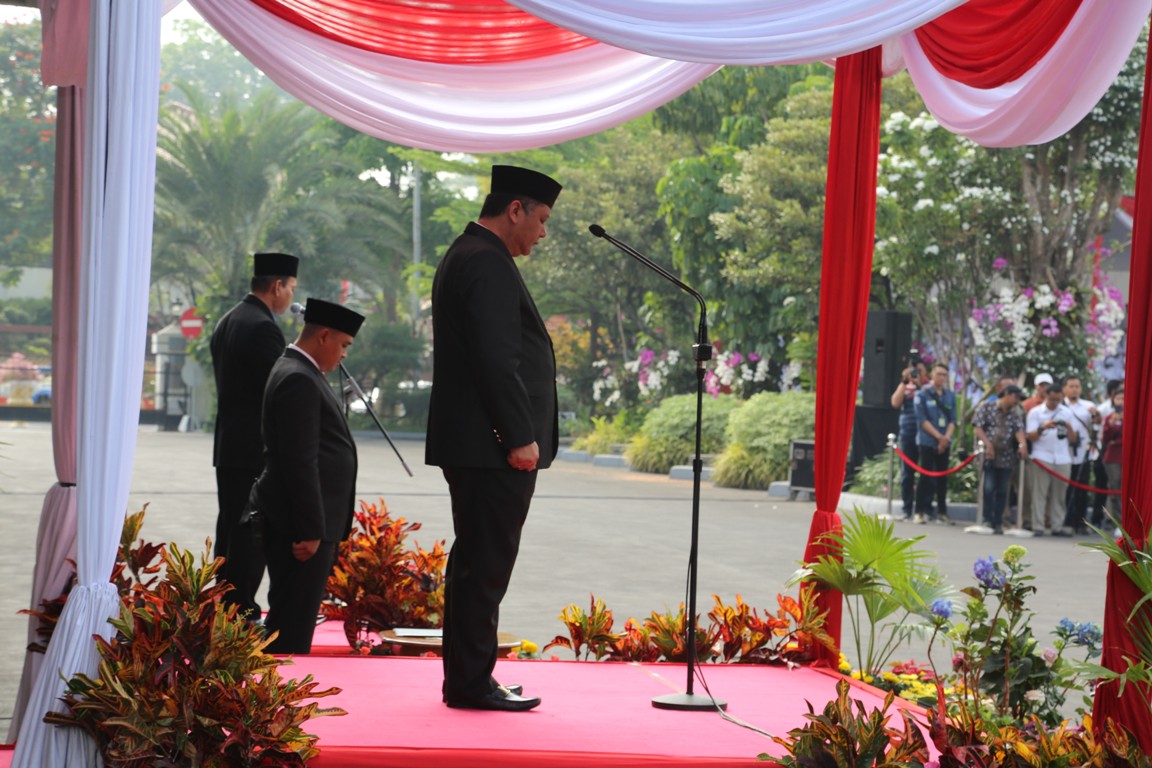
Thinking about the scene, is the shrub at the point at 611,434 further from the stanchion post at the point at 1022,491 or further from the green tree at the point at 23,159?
the green tree at the point at 23,159

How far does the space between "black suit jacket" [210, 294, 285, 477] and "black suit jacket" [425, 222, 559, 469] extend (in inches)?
76.4

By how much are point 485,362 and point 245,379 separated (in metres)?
2.39

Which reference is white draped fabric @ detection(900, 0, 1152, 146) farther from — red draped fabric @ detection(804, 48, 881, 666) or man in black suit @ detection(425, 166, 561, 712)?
man in black suit @ detection(425, 166, 561, 712)

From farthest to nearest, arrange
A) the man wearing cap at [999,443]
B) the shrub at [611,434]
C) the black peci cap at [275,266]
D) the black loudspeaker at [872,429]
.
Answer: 1. the shrub at [611,434]
2. the black loudspeaker at [872,429]
3. the man wearing cap at [999,443]
4. the black peci cap at [275,266]

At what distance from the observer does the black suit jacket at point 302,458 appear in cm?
549

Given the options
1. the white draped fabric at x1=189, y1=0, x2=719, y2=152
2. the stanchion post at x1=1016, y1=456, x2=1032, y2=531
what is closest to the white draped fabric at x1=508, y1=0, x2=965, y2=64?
the white draped fabric at x1=189, y1=0, x2=719, y2=152

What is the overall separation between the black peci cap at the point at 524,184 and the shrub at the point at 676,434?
61.1 feet

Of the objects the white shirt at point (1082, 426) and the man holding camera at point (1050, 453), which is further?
the white shirt at point (1082, 426)

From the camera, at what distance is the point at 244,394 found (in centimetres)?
674

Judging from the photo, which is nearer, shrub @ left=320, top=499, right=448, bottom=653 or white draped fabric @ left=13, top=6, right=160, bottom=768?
white draped fabric @ left=13, top=6, right=160, bottom=768

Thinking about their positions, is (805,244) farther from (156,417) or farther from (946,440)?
(156,417)

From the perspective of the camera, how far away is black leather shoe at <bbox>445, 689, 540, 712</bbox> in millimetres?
4879

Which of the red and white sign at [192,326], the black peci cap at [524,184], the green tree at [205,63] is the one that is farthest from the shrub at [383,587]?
the green tree at [205,63]

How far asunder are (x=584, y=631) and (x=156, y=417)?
34764 mm
